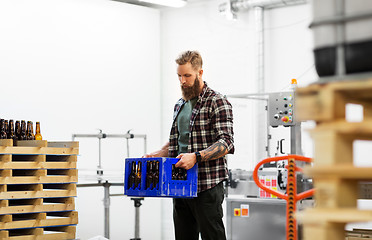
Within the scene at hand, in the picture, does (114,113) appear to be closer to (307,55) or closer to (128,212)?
(128,212)

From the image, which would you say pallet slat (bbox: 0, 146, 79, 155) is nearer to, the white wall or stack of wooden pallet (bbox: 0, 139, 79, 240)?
stack of wooden pallet (bbox: 0, 139, 79, 240)

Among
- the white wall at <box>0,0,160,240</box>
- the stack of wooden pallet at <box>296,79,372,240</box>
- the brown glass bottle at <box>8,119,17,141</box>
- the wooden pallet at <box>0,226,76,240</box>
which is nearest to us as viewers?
the stack of wooden pallet at <box>296,79,372,240</box>

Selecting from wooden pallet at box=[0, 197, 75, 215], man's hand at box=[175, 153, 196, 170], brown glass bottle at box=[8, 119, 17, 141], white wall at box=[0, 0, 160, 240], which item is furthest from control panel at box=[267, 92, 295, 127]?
man's hand at box=[175, 153, 196, 170]

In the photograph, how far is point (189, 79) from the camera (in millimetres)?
3744

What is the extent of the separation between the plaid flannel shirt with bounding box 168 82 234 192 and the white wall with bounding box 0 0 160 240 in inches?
118

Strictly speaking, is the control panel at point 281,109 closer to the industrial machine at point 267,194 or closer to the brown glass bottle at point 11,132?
the industrial machine at point 267,194

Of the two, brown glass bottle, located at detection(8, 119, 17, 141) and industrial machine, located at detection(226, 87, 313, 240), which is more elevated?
brown glass bottle, located at detection(8, 119, 17, 141)

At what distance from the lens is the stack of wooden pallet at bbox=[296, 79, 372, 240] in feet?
5.43

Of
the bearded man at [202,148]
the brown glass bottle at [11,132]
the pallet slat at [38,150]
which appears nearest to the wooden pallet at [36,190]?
the pallet slat at [38,150]

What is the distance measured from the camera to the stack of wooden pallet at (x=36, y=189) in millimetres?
4613

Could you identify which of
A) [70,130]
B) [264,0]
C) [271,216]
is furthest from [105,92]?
[271,216]

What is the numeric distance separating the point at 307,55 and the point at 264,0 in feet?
3.23

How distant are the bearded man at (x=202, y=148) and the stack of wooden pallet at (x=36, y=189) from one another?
1.46 metres

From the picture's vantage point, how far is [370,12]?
1752mm
